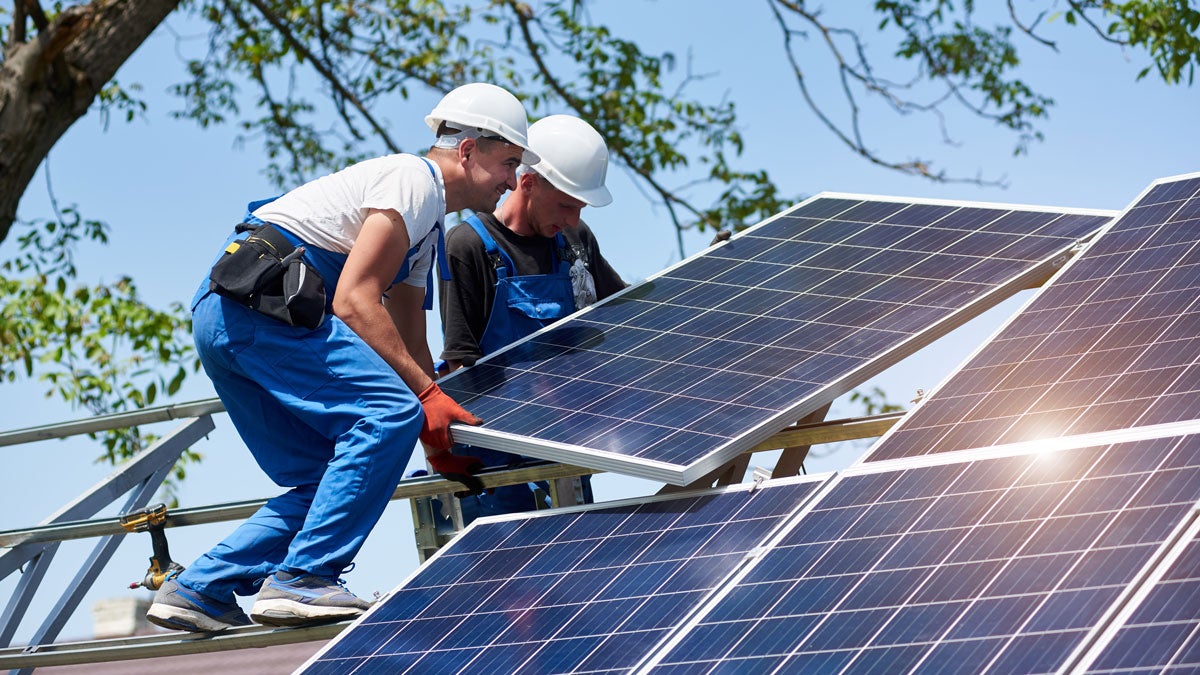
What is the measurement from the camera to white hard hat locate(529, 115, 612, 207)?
21.9ft

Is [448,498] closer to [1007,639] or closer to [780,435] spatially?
[780,435]

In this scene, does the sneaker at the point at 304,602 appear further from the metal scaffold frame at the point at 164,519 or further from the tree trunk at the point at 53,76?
the tree trunk at the point at 53,76

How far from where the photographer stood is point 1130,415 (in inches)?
183

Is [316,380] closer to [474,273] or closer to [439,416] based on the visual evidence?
[439,416]

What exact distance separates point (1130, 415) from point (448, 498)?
3.20m

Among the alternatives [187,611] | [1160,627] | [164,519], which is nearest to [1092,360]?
[1160,627]

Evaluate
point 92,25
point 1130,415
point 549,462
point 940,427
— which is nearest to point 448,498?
point 549,462

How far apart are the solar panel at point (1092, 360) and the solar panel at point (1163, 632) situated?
108 centimetres

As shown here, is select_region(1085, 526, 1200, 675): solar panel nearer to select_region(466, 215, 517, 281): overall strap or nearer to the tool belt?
the tool belt

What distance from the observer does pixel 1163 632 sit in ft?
10.9

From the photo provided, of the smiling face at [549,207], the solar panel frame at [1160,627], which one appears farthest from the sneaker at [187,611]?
the solar panel frame at [1160,627]

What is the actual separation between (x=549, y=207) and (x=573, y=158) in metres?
0.26

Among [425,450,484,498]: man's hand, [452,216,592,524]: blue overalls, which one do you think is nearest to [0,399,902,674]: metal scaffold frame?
[425,450,484,498]: man's hand

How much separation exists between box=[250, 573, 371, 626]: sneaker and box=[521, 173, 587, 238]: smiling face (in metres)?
2.25
